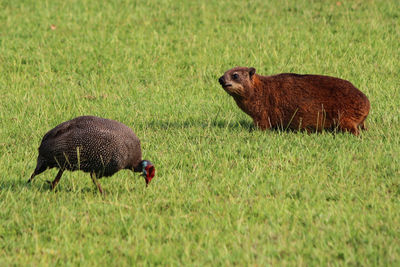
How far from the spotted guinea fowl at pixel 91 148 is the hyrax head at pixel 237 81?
2346mm

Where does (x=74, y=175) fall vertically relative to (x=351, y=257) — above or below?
below

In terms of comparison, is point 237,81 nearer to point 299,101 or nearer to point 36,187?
point 299,101

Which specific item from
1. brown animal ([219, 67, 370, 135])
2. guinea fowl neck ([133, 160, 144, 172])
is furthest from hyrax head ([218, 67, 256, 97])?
guinea fowl neck ([133, 160, 144, 172])

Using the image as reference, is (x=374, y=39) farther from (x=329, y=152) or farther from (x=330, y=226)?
(x=330, y=226)

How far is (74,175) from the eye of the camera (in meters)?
6.48

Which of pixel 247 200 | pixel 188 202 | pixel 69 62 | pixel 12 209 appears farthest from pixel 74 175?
pixel 69 62

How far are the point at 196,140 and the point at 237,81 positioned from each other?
1061mm

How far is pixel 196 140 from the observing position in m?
7.55

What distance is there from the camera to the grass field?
188 inches

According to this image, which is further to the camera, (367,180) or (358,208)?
(367,180)

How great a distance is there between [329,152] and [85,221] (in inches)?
119

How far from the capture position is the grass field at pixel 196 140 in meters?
4.78

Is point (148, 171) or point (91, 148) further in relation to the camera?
point (148, 171)

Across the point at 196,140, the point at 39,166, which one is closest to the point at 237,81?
the point at 196,140
